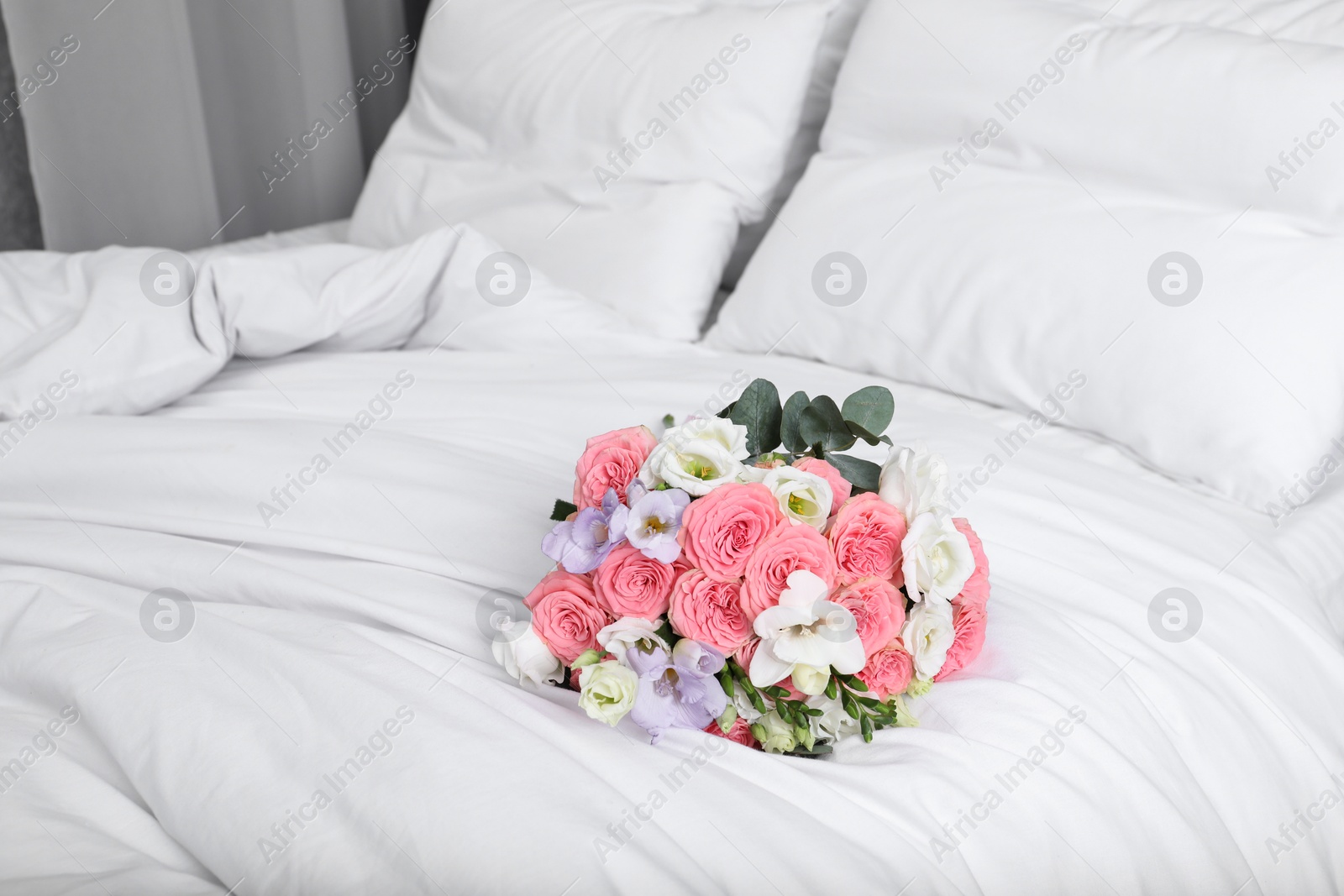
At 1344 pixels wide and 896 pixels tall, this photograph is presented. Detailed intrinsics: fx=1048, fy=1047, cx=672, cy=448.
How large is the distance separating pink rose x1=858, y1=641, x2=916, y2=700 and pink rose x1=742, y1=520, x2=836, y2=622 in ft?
0.25

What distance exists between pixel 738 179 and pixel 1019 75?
0.42 meters

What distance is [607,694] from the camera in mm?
632

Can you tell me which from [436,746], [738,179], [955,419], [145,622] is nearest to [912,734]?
[436,746]

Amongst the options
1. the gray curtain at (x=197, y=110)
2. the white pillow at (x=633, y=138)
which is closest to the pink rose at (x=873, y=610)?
the white pillow at (x=633, y=138)

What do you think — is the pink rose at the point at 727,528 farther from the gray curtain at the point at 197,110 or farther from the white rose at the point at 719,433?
the gray curtain at the point at 197,110

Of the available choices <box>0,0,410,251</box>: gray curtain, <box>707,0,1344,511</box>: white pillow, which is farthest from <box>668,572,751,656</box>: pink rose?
<box>0,0,410,251</box>: gray curtain

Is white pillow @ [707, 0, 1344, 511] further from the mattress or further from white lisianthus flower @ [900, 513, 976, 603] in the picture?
white lisianthus flower @ [900, 513, 976, 603]

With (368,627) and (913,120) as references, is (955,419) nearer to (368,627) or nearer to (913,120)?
(913,120)

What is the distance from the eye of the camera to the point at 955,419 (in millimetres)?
1051

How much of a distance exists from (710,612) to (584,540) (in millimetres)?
94

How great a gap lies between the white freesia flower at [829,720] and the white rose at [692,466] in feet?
0.50

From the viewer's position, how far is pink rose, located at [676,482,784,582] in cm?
64

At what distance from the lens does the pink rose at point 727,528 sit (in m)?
0.64

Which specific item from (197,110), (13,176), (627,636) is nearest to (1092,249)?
(627,636)
